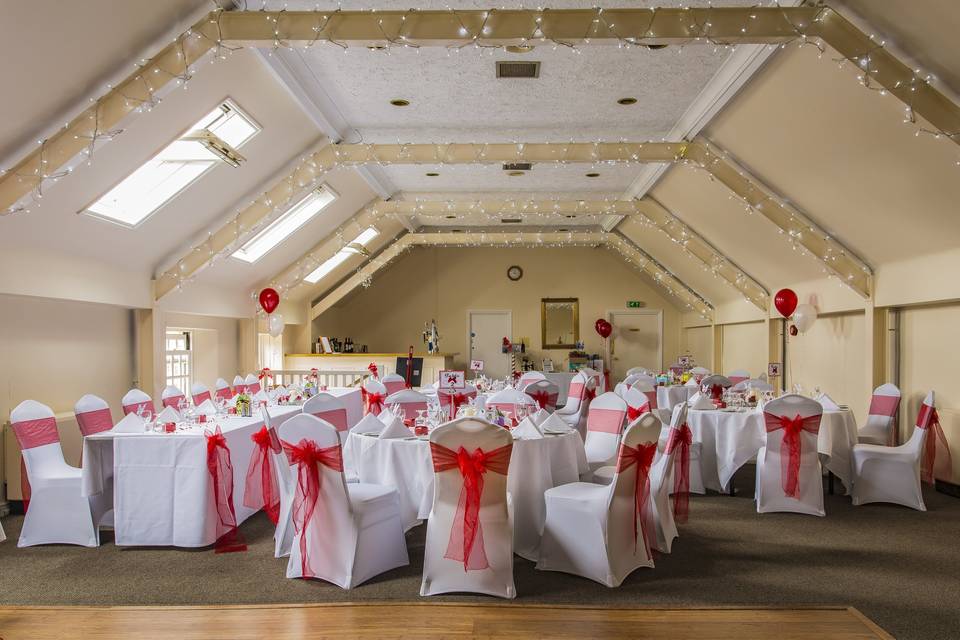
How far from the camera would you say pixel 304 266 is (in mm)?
11297

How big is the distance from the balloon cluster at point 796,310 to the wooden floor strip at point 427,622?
20.2 ft

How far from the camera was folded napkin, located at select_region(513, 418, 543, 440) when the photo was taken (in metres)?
4.89

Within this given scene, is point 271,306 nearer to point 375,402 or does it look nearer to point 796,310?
point 375,402

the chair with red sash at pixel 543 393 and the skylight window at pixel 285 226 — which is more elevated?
the skylight window at pixel 285 226

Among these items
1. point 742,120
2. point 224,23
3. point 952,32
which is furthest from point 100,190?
point 952,32

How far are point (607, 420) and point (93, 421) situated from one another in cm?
425

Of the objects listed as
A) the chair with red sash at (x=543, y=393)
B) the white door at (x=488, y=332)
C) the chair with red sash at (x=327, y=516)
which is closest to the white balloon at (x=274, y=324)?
the chair with red sash at (x=543, y=393)

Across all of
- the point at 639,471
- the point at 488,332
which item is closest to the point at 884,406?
the point at 639,471

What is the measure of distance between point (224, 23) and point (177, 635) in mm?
3850

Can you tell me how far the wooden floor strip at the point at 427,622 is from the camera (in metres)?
3.52

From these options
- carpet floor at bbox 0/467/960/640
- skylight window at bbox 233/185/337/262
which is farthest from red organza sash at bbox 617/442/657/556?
skylight window at bbox 233/185/337/262

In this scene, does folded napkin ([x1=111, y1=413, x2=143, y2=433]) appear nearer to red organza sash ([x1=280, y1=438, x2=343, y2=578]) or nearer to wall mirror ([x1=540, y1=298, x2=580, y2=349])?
red organza sash ([x1=280, y1=438, x2=343, y2=578])

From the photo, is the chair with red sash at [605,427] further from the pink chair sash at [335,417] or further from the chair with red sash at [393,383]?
the chair with red sash at [393,383]

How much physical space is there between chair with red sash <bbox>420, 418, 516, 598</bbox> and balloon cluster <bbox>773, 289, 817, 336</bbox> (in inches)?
264
